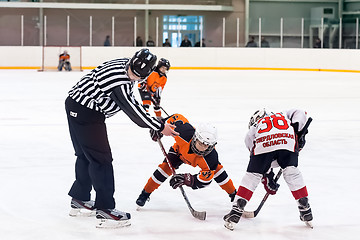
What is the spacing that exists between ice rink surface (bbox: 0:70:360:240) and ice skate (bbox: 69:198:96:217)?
0.05m

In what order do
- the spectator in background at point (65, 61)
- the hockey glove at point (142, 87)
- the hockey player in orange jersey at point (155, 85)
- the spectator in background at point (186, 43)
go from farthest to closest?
the spectator in background at point (186, 43)
the spectator in background at point (65, 61)
the hockey glove at point (142, 87)
the hockey player in orange jersey at point (155, 85)

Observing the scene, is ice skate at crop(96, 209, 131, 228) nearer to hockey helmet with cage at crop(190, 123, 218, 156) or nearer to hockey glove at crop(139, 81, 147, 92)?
hockey helmet with cage at crop(190, 123, 218, 156)

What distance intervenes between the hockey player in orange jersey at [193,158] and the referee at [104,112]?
16 centimetres

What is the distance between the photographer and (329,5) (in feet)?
81.0

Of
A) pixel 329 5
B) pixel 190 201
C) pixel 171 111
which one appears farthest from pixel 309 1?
pixel 190 201

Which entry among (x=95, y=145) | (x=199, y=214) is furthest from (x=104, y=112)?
(x=199, y=214)

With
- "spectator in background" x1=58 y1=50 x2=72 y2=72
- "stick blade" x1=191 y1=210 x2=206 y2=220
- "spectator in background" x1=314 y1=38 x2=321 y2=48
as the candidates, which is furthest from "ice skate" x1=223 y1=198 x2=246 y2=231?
"spectator in background" x1=314 y1=38 x2=321 y2=48

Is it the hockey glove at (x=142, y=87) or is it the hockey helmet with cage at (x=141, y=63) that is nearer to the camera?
the hockey helmet with cage at (x=141, y=63)

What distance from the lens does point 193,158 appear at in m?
3.53

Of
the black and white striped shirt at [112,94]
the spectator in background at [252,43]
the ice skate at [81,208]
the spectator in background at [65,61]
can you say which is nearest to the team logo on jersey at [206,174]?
the black and white striped shirt at [112,94]

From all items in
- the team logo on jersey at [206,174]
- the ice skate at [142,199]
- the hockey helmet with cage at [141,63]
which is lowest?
the ice skate at [142,199]

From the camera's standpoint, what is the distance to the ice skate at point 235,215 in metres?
3.26

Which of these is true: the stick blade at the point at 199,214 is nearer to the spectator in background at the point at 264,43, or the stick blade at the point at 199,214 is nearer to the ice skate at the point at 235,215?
the ice skate at the point at 235,215

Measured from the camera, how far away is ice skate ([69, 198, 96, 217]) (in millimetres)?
3553
